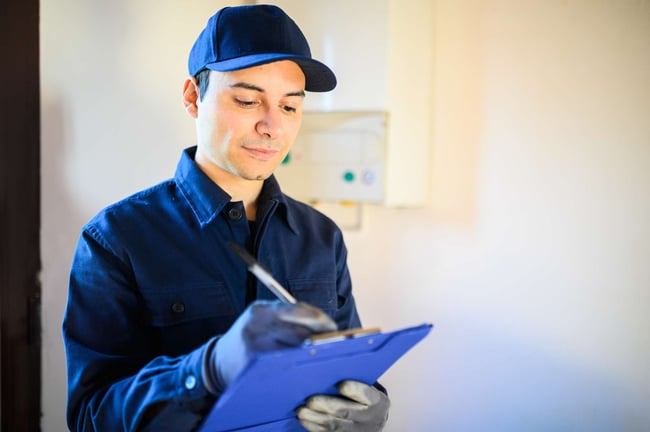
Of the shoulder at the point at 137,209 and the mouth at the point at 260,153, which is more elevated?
the mouth at the point at 260,153

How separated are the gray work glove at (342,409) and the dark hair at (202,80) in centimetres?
51

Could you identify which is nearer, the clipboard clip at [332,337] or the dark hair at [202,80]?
the clipboard clip at [332,337]

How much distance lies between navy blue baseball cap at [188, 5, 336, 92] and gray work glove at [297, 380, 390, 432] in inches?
19.4

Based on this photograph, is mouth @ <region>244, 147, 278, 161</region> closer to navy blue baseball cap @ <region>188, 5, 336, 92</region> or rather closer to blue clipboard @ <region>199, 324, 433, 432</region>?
navy blue baseball cap @ <region>188, 5, 336, 92</region>

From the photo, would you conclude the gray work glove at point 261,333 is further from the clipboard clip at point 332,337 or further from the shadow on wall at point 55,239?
the shadow on wall at point 55,239

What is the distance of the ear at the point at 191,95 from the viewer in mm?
1024

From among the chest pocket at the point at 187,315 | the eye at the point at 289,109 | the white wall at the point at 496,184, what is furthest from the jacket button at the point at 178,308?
the white wall at the point at 496,184

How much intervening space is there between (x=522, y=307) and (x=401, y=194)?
396 millimetres

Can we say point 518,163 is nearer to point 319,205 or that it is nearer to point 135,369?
point 319,205

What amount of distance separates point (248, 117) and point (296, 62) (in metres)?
0.13

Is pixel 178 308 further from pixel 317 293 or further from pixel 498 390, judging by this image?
pixel 498 390

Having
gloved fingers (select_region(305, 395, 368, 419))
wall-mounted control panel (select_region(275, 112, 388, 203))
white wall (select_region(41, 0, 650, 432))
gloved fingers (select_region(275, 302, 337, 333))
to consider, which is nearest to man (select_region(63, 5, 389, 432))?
gloved fingers (select_region(305, 395, 368, 419))

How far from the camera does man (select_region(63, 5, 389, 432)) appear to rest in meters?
0.83

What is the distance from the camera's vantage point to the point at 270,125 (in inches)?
37.8
